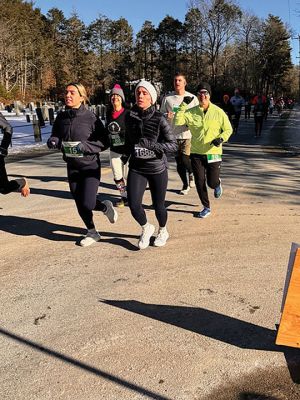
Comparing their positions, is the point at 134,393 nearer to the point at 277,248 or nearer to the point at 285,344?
the point at 285,344

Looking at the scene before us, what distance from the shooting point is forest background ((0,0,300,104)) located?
56.8 m

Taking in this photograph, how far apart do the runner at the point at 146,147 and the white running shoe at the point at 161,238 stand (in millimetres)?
155

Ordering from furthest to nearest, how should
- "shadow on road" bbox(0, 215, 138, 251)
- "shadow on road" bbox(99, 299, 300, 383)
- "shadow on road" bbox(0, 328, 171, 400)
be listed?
"shadow on road" bbox(0, 215, 138, 251)
"shadow on road" bbox(99, 299, 300, 383)
"shadow on road" bbox(0, 328, 171, 400)

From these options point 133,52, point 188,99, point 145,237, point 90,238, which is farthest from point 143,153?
point 133,52

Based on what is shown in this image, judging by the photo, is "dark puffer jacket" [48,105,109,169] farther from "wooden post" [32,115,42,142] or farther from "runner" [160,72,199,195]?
"wooden post" [32,115,42,142]

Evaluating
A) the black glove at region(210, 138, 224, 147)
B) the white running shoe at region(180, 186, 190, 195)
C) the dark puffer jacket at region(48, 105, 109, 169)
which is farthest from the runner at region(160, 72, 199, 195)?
the dark puffer jacket at region(48, 105, 109, 169)

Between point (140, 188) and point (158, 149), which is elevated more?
point (158, 149)

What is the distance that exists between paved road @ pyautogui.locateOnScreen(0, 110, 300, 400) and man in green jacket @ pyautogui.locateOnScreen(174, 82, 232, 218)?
0.67 m

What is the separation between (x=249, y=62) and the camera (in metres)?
70.3

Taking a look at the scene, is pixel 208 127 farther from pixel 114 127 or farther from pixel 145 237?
pixel 145 237

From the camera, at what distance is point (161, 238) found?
5.15 m

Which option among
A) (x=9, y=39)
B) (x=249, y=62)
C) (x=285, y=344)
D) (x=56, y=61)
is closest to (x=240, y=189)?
(x=285, y=344)

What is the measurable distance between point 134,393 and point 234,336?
91cm

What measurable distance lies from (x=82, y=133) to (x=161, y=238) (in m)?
1.49
